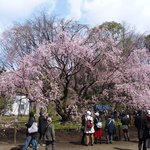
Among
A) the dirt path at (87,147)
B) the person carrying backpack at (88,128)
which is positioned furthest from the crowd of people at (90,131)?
the dirt path at (87,147)

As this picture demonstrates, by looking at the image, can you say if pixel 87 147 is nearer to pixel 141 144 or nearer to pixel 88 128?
pixel 88 128

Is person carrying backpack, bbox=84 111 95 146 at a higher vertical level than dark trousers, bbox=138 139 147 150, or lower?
higher

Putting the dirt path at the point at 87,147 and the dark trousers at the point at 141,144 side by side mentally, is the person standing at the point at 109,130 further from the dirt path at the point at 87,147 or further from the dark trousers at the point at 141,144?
the dark trousers at the point at 141,144

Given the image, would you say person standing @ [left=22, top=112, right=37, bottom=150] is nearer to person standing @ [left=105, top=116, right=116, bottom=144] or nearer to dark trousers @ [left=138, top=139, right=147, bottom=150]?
dark trousers @ [left=138, top=139, right=147, bottom=150]

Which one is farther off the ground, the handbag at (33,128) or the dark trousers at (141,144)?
the handbag at (33,128)

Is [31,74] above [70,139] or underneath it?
above

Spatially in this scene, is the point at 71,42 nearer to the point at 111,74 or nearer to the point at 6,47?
the point at 111,74

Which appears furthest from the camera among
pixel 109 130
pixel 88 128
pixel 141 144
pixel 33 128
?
pixel 109 130

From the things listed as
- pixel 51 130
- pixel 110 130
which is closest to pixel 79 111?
pixel 110 130

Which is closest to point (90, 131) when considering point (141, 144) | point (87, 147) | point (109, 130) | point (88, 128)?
point (88, 128)

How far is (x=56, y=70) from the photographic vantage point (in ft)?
87.6

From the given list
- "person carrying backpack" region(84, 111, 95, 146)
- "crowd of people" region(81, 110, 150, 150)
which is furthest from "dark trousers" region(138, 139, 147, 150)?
"person carrying backpack" region(84, 111, 95, 146)

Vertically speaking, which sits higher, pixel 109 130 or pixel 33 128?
pixel 109 130

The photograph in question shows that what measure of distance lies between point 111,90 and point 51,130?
11654 millimetres
